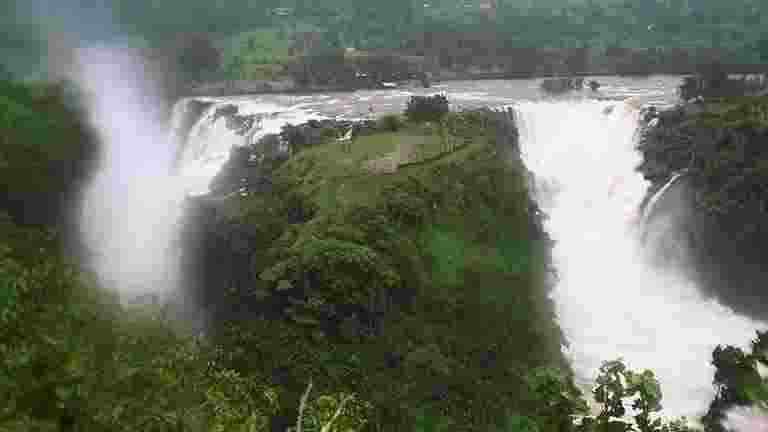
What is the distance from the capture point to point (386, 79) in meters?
43.2

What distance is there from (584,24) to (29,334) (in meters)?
60.1

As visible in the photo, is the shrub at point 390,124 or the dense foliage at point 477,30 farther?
the dense foliage at point 477,30

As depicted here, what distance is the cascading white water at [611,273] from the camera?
17.8m

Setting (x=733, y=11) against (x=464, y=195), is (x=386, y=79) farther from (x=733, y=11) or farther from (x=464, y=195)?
(x=733, y=11)

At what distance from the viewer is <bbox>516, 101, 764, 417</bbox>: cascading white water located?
58.5 ft

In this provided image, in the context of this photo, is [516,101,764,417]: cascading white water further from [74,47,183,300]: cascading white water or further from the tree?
the tree

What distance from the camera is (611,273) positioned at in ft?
74.0

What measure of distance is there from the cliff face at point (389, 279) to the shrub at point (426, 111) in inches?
151

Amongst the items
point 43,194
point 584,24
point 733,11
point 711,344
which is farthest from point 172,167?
point 733,11

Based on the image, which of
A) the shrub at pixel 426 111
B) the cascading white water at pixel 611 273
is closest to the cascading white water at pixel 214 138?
the shrub at pixel 426 111

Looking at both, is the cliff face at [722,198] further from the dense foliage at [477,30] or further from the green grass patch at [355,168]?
the dense foliage at [477,30]

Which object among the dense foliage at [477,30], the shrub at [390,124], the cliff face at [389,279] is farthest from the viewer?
the dense foliage at [477,30]

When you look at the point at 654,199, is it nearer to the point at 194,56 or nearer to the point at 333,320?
the point at 333,320

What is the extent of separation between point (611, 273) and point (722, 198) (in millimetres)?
3800
